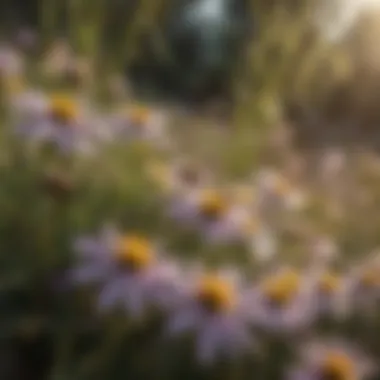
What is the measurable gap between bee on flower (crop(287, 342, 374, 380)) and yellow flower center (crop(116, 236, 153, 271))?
0.08 meters

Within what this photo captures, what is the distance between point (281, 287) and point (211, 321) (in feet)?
0.16

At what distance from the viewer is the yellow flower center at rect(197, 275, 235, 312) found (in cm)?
38

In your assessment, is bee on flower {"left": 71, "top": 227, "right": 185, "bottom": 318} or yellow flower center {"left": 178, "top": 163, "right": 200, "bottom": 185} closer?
bee on flower {"left": 71, "top": 227, "right": 185, "bottom": 318}

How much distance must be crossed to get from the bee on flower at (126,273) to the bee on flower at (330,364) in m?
0.06

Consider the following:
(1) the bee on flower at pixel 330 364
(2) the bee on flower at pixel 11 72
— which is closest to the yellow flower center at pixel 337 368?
(1) the bee on flower at pixel 330 364

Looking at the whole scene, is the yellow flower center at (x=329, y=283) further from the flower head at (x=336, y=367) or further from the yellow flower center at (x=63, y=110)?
the yellow flower center at (x=63, y=110)

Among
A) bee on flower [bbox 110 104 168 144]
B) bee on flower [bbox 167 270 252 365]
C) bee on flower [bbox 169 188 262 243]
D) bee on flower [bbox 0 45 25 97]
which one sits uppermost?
bee on flower [bbox 0 45 25 97]

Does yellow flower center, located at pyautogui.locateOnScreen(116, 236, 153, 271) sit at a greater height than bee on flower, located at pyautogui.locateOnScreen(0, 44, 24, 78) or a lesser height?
lesser

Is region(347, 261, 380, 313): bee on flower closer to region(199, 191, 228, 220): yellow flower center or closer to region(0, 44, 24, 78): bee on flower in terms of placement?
region(199, 191, 228, 220): yellow flower center

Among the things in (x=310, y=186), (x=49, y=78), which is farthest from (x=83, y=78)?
(x=310, y=186)

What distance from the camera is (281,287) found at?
1.34ft

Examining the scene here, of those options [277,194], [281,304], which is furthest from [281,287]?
[277,194]

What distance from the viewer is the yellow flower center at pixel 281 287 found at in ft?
1.31

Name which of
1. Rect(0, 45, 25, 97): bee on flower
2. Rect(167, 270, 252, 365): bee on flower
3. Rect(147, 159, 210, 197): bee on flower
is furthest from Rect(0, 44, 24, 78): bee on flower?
Rect(167, 270, 252, 365): bee on flower
